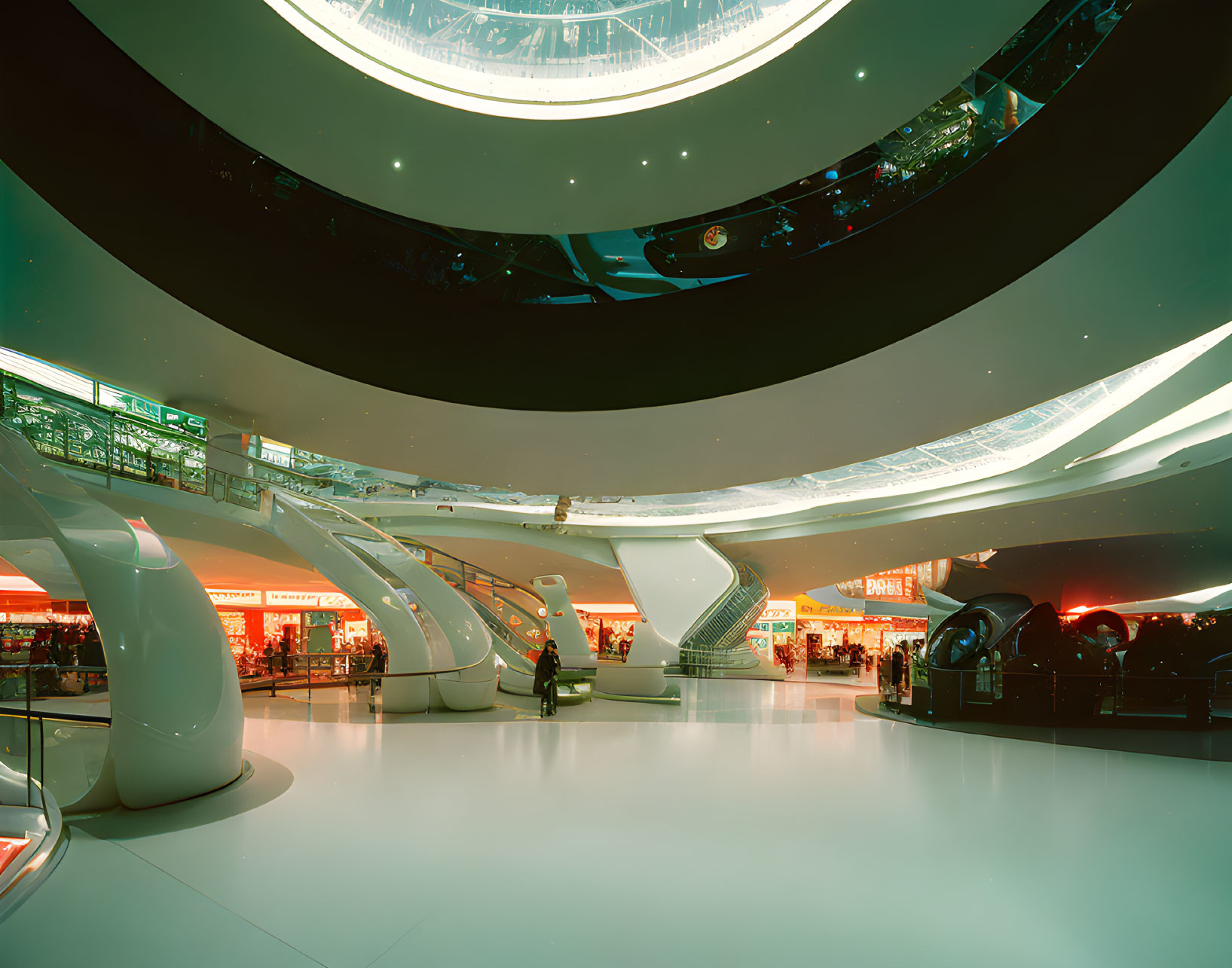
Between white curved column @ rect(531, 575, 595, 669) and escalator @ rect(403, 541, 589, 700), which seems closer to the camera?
escalator @ rect(403, 541, 589, 700)

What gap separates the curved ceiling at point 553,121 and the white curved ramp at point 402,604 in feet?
23.3

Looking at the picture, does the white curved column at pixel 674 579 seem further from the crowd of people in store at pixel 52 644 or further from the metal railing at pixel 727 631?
the crowd of people in store at pixel 52 644

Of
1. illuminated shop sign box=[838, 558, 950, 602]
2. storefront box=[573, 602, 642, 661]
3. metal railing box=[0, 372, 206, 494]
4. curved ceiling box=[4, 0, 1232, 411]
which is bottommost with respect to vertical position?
storefront box=[573, 602, 642, 661]

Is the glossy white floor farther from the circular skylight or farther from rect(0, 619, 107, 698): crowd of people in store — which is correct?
rect(0, 619, 107, 698): crowd of people in store

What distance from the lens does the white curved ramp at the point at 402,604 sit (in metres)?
11.8

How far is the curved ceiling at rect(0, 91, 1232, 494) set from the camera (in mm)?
5352

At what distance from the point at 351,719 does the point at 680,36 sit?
382 inches

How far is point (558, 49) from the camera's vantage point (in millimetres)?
6168

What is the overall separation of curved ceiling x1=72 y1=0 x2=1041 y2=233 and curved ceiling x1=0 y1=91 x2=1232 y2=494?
4.64ft

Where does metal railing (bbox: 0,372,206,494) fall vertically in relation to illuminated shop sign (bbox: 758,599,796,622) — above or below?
above

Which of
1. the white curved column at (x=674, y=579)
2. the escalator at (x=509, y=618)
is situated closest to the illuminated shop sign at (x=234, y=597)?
the escalator at (x=509, y=618)

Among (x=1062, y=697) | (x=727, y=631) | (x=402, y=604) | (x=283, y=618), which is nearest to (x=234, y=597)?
(x=283, y=618)

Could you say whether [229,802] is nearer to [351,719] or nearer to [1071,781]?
[351,719]

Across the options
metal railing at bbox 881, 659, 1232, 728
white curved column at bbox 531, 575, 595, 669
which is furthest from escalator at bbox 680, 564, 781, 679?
metal railing at bbox 881, 659, 1232, 728
